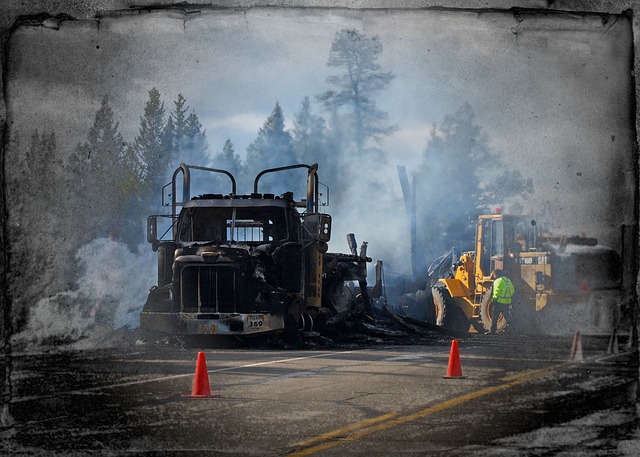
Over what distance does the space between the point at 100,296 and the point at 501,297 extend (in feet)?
29.2

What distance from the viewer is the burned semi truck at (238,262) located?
18219 millimetres

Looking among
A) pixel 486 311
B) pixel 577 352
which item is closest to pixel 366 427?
pixel 577 352

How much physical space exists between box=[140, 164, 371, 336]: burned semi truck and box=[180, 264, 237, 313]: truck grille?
0.06 feet

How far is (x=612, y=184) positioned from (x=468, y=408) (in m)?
2.88

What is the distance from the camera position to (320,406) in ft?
33.8

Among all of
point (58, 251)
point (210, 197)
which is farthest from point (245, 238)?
point (58, 251)

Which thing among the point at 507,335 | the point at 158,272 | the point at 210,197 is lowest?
the point at 507,335

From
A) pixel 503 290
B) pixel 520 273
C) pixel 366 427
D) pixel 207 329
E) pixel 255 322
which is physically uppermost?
pixel 520 273

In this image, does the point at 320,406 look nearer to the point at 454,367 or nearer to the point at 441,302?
the point at 454,367

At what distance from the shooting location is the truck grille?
18.2m

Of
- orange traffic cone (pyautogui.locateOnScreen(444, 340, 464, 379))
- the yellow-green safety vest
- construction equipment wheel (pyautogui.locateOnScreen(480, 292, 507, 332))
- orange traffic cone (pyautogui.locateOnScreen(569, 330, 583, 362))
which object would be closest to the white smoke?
orange traffic cone (pyautogui.locateOnScreen(444, 340, 464, 379))

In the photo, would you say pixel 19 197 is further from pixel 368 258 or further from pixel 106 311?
pixel 368 258

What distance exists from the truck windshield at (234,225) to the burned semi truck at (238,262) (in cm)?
2

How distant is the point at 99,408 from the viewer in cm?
1020
